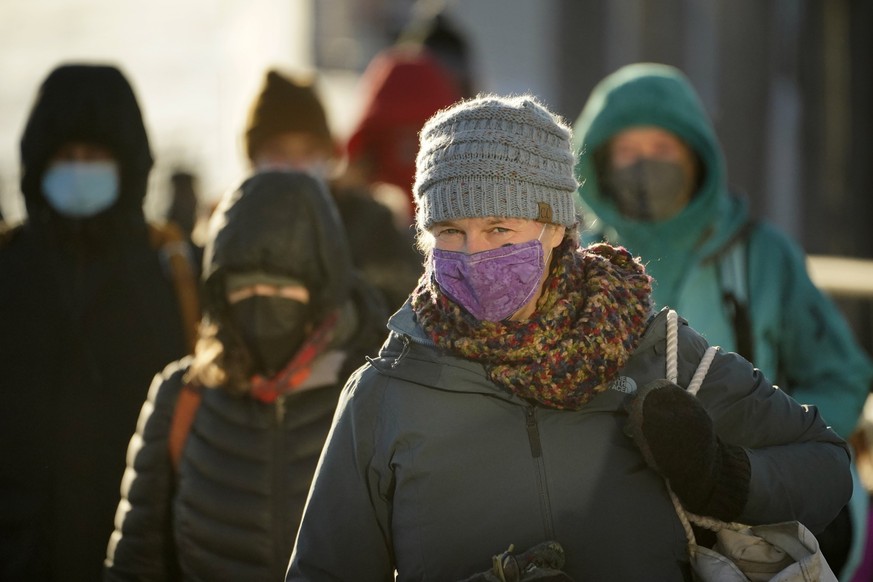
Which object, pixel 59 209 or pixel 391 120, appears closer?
pixel 59 209

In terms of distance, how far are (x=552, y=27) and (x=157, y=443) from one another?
12.9 m

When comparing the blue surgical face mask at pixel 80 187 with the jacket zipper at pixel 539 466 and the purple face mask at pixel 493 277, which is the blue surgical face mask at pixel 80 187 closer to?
the purple face mask at pixel 493 277

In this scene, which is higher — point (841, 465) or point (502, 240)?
point (502, 240)

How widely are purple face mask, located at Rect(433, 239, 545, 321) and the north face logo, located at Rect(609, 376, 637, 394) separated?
0.26 meters

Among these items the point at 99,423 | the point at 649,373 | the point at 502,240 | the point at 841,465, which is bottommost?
the point at 99,423

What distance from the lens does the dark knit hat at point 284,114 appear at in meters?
6.61

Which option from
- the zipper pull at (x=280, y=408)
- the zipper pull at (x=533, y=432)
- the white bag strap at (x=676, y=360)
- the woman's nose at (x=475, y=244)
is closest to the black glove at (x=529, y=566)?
the zipper pull at (x=533, y=432)

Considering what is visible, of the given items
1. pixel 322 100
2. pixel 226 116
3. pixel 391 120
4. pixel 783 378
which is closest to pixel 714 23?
pixel 391 120

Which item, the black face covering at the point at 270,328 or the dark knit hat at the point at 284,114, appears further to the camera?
the dark knit hat at the point at 284,114

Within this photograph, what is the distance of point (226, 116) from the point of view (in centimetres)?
3100

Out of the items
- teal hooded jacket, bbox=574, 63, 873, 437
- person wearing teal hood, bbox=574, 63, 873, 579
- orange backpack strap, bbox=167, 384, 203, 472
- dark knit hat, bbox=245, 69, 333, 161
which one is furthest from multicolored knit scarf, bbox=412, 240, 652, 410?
dark knit hat, bbox=245, 69, 333, 161

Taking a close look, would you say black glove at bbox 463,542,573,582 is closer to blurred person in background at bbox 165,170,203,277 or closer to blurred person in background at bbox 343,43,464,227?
blurred person in background at bbox 343,43,464,227

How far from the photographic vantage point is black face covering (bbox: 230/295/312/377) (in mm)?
3959

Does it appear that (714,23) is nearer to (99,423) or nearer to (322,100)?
(322,100)
